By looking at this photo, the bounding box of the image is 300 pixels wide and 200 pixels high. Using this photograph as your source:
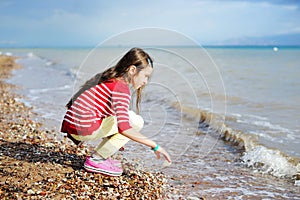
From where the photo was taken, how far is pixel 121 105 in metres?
3.39

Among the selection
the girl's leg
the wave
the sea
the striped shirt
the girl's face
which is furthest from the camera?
the wave

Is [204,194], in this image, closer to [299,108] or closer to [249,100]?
[299,108]

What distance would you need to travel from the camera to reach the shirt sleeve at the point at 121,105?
11.1ft

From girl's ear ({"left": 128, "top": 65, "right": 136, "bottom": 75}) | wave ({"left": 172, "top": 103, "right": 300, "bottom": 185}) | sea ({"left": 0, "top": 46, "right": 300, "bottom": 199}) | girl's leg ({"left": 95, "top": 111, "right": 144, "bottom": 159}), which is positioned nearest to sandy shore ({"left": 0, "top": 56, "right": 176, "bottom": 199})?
girl's leg ({"left": 95, "top": 111, "right": 144, "bottom": 159})

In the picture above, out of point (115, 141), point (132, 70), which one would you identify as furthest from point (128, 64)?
point (115, 141)

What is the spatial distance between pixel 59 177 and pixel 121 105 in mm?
1118

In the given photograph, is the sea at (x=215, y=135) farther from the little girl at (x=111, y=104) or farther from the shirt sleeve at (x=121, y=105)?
the shirt sleeve at (x=121, y=105)

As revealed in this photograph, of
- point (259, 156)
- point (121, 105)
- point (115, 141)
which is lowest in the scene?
point (259, 156)

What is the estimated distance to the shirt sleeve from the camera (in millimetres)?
3373

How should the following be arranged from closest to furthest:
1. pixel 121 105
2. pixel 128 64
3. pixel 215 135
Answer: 1. pixel 121 105
2. pixel 128 64
3. pixel 215 135

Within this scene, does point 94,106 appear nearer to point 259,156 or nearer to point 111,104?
point 111,104

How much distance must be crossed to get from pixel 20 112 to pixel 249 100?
7065 mm

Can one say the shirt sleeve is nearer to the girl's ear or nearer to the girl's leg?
the girl's ear

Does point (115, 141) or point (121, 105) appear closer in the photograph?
point (121, 105)
